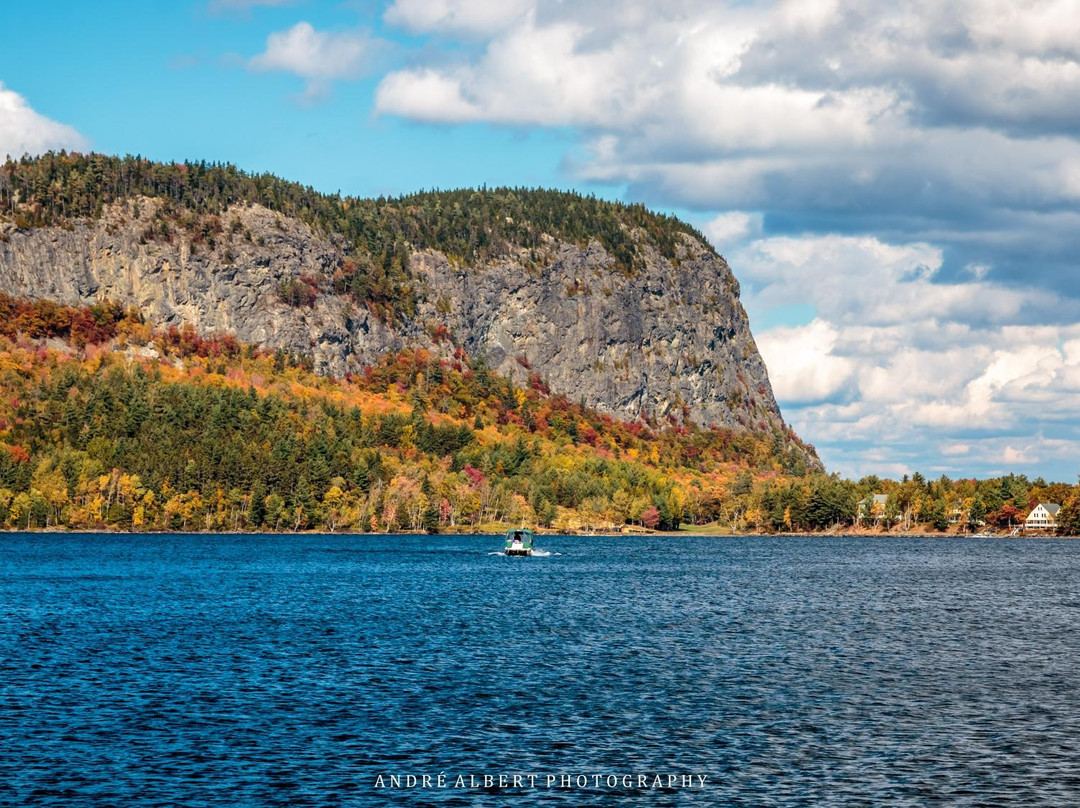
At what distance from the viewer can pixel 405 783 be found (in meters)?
45.9

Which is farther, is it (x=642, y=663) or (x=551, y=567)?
(x=551, y=567)

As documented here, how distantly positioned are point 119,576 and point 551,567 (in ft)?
218

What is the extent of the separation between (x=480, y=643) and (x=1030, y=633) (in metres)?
45.1

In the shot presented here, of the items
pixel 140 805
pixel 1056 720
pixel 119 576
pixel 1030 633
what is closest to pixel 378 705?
pixel 140 805

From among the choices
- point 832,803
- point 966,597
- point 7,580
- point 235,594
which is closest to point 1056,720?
point 832,803

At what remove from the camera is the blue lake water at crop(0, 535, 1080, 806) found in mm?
45906

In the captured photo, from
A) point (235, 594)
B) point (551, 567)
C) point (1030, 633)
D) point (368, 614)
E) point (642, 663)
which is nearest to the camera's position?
point (642, 663)

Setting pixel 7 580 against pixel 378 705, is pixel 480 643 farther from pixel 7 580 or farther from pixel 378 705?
pixel 7 580

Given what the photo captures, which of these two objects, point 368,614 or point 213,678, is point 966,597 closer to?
point 368,614

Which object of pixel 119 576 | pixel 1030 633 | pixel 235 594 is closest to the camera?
pixel 1030 633

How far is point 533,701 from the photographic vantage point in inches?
2477

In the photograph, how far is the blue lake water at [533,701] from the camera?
45.9m

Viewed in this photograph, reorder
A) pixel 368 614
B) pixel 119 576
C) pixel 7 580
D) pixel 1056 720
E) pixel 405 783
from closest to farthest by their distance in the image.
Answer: pixel 405 783 < pixel 1056 720 < pixel 368 614 < pixel 7 580 < pixel 119 576

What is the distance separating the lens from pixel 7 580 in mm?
144875
